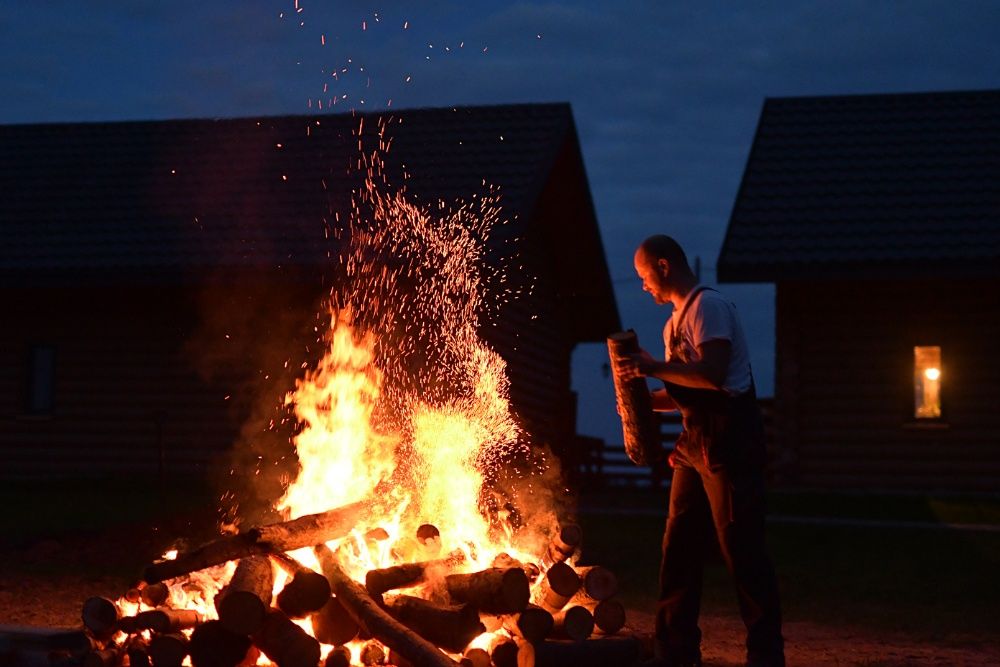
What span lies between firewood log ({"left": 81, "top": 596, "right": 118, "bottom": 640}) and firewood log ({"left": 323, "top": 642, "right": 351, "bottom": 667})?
3.45 ft

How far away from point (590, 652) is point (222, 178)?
50.4 ft

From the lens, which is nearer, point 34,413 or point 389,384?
point 389,384

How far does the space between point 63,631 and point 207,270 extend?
463 inches

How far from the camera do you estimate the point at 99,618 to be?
237 inches

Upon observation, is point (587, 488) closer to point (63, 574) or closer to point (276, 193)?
point (276, 193)

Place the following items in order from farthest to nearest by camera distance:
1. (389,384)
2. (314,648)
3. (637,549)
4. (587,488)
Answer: (587,488) → (389,384) → (637,549) → (314,648)

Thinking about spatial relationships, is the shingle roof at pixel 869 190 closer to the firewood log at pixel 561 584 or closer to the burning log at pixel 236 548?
A: the firewood log at pixel 561 584

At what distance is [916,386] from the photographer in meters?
17.5

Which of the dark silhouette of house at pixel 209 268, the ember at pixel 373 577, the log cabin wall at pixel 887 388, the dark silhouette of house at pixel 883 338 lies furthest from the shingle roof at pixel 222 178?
the ember at pixel 373 577

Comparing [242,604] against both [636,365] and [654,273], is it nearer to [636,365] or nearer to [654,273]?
[636,365]

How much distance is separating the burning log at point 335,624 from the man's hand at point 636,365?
1.65m

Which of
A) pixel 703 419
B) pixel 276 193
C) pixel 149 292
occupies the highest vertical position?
pixel 276 193

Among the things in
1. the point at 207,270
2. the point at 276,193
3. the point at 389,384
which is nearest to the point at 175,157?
the point at 276,193

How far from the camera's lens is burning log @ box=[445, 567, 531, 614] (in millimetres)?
5789
